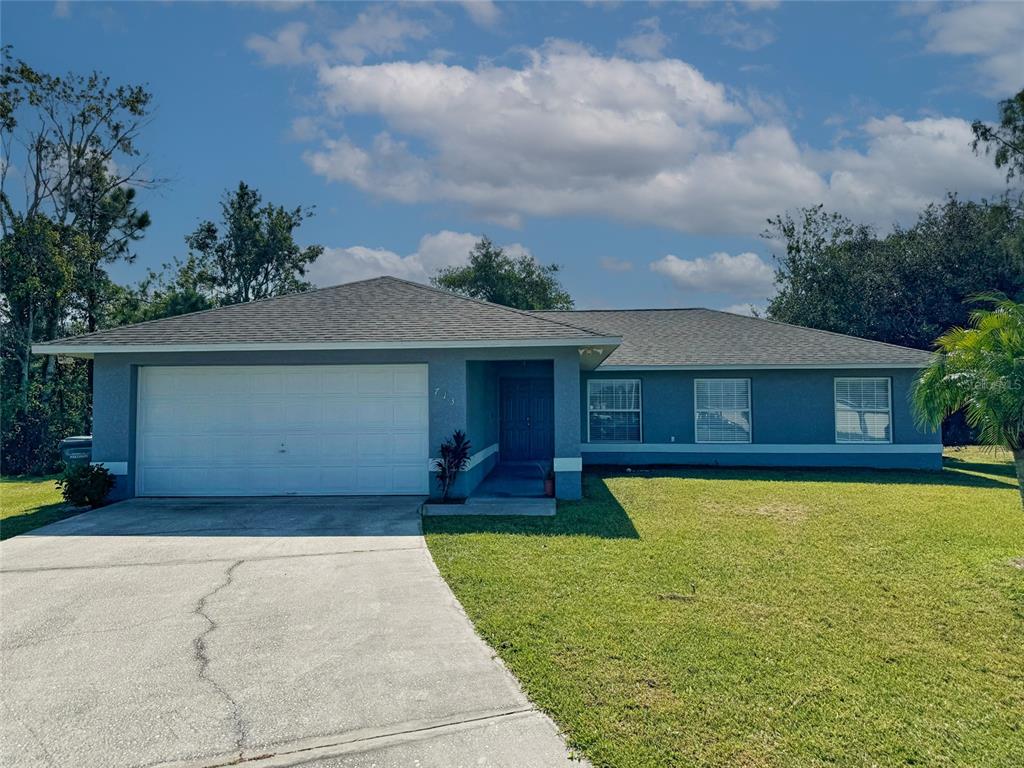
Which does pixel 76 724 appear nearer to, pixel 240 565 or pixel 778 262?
pixel 240 565

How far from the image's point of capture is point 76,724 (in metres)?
3.84

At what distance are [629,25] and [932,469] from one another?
41.7ft

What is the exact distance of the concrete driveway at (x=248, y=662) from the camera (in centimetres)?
362

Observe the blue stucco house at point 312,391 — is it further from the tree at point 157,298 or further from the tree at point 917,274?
the tree at point 917,274

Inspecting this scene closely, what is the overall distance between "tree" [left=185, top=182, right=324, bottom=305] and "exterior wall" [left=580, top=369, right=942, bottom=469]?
23753 millimetres

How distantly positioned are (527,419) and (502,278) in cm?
2473

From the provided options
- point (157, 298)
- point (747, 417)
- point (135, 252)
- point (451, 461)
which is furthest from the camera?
point (157, 298)

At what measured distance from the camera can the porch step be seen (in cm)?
998

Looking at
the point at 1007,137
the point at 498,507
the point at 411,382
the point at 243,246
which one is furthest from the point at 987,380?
the point at 243,246

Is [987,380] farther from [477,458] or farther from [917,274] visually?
[917,274]

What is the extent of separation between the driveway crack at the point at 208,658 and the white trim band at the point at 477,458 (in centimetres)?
448

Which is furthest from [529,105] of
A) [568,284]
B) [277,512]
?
[568,284]

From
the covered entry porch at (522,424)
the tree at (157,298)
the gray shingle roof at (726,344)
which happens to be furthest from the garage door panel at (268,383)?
the tree at (157,298)

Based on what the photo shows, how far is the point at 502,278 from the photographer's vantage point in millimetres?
41500
